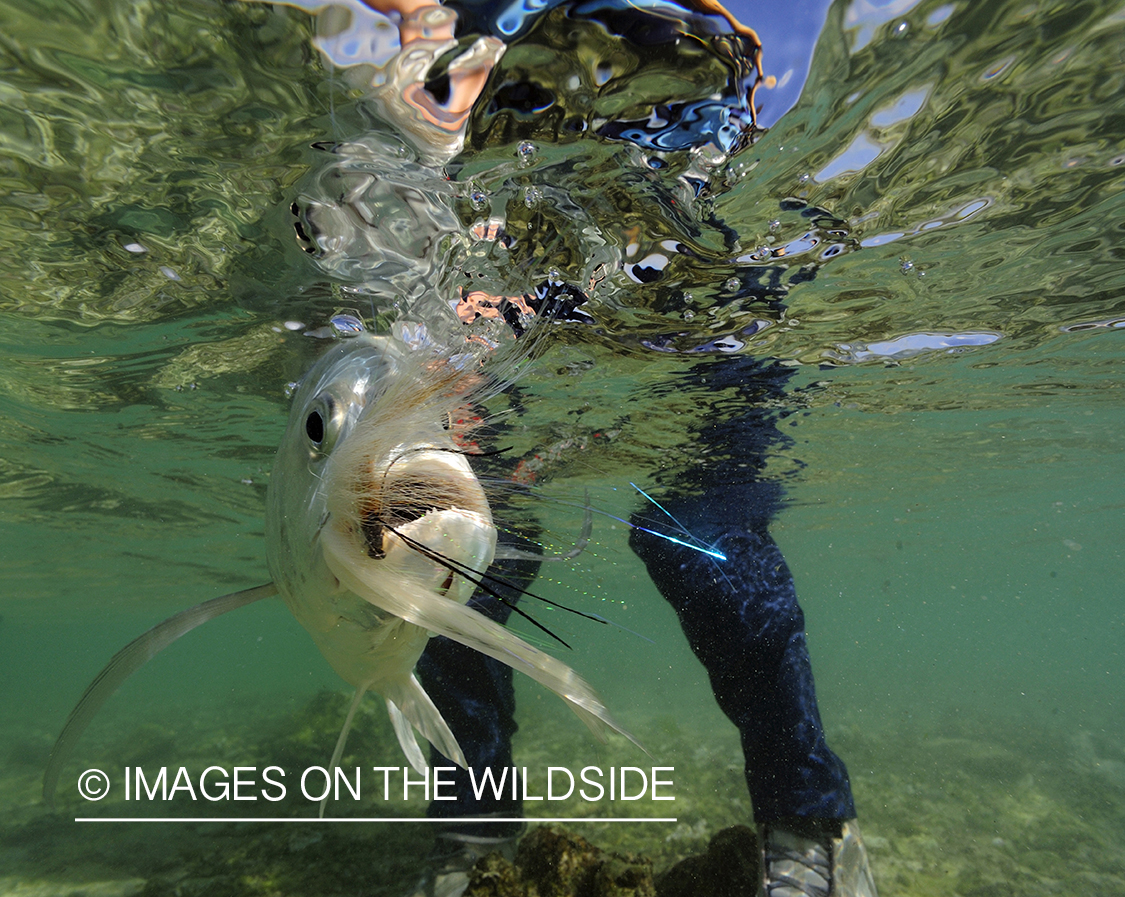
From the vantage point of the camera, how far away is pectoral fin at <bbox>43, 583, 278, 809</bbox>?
3143 millimetres

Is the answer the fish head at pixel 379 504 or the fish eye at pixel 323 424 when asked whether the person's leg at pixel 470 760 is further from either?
the fish eye at pixel 323 424

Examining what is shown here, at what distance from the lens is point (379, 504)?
183 cm

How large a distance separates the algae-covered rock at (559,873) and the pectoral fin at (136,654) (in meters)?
3.37

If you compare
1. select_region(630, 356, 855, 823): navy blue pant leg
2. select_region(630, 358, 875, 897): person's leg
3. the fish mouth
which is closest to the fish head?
the fish mouth

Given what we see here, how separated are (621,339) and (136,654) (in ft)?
18.6

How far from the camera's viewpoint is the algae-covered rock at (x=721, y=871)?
5875 millimetres

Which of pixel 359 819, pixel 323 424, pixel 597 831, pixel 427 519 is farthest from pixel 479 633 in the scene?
pixel 359 819

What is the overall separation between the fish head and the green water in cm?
60

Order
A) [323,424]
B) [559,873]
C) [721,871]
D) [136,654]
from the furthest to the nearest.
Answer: [721,871] → [559,873] → [136,654] → [323,424]

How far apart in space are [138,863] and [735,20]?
40.8ft

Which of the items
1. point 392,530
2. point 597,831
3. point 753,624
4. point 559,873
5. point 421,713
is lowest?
point 597,831

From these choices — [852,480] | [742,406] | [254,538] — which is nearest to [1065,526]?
[852,480]

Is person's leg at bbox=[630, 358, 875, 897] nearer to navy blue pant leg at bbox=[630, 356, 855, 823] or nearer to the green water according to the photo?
navy blue pant leg at bbox=[630, 356, 855, 823]

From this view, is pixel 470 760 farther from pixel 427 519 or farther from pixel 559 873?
pixel 427 519
